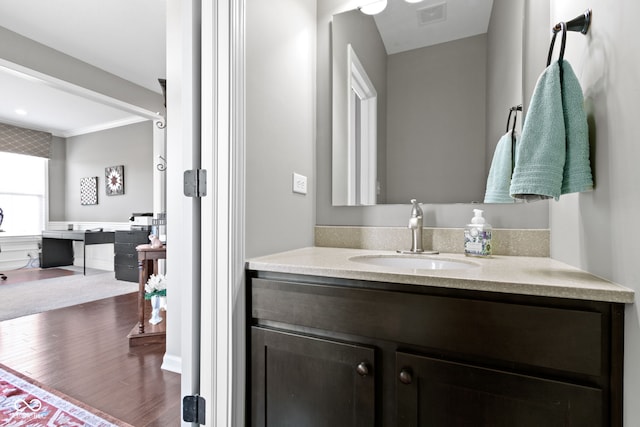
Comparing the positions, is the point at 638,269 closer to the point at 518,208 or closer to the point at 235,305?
the point at 518,208

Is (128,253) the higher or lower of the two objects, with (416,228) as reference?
lower

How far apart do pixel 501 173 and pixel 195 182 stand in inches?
47.5

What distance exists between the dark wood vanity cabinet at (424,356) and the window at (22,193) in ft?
22.9

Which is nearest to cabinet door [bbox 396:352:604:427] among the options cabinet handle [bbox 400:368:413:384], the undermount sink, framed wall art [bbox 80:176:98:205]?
cabinet handle [bbox 400:368:413:384]

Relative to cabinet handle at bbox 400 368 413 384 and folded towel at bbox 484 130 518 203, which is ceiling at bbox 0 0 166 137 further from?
cabinet handle at bbox 400 368 413 384

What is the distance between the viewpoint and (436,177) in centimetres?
146

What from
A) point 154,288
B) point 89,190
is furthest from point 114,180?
point 154,288

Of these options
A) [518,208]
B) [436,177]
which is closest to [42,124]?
[436,177]

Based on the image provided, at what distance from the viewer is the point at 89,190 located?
595cm

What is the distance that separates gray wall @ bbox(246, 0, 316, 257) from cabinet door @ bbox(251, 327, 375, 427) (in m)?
0.35

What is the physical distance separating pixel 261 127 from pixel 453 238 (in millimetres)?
948

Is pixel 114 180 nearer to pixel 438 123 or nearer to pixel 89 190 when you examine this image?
pixel 89 190

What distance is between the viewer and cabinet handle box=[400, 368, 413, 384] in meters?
0.84

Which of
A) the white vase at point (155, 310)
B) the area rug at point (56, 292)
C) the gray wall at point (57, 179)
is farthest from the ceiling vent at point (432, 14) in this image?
the gray wall at point (57, 179)
